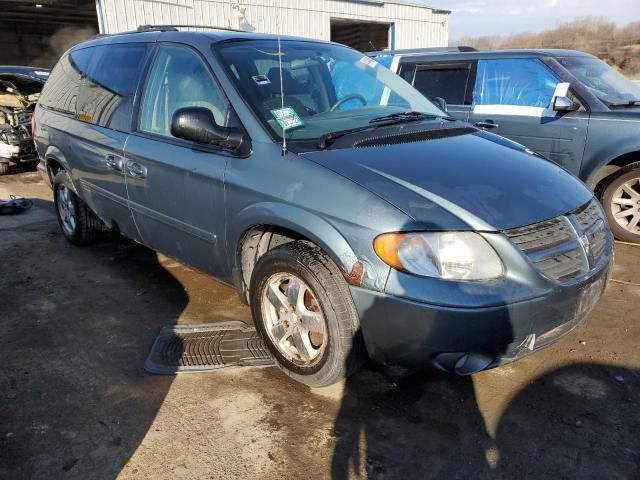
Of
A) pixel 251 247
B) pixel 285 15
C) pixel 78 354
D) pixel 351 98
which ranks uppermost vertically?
pixel 285 15

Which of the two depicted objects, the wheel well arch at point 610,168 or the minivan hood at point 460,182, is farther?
the wheel well arch at point 610,168

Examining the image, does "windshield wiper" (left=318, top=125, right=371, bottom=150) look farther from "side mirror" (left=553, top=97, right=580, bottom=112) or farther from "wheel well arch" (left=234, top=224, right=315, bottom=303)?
"side mirror" (left=553, top=97, right=580, bottom=112)

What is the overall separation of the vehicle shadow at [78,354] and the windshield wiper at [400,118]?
6.22ft

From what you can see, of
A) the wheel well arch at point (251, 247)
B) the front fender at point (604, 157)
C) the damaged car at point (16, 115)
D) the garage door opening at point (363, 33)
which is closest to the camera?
the wheel well arch at point (251, 247)

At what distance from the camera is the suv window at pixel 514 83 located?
17.1ft

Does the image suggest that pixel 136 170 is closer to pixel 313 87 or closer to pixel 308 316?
pixel 313 87

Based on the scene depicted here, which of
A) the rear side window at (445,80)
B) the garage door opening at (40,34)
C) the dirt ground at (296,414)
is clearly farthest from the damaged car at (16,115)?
the garage door opening at (40,34)

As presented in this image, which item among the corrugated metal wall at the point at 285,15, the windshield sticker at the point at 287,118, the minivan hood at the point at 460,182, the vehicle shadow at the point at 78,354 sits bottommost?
the vehicle shadow at the point at 78,354

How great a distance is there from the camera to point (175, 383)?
281 cm

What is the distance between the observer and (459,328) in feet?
7.01

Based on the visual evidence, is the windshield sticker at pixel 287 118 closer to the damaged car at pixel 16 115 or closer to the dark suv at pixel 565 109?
the dark suv at pixel 565 109

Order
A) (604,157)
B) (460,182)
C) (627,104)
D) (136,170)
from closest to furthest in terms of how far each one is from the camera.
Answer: (460,182), (136,170), (604,157), (627,104)

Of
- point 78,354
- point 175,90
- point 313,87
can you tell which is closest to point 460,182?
point 313,87

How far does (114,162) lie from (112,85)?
0.62 m
